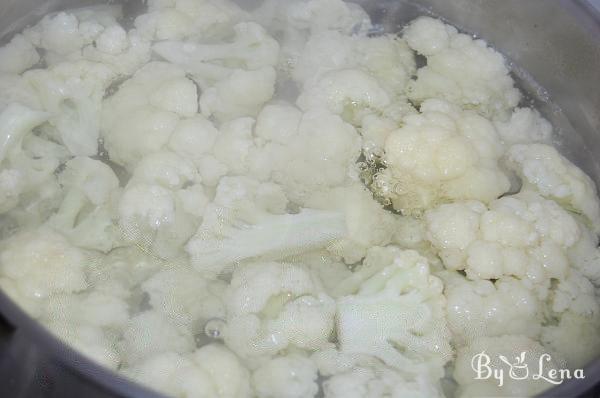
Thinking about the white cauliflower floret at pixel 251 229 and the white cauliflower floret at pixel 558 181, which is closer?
the white cauliflower floret at pixel 251 229

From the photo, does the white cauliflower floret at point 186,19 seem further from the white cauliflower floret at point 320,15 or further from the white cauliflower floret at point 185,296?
the white cauliflower floret at point 185,296

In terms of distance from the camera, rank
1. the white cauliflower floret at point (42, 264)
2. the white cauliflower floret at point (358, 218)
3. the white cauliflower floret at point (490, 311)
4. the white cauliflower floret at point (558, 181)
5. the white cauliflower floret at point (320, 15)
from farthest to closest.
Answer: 1. the white cauliflower floret at point (320, 15)
2. the white cauliflower floret at point (558, 181)
3. the white cauliflower floret at point (358, 218)
4. the white cauliflower floret at point (490, 311)
5. the white cauliflower floret at point (42, 264)

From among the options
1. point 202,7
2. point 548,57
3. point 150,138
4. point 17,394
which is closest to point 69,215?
point 150,138

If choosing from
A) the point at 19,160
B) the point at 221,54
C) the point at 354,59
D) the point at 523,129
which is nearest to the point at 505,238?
the point at 523,129

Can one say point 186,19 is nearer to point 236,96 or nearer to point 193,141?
point 236,96

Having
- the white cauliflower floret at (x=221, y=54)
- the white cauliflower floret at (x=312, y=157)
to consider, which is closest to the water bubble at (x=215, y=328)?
the white cauliflower floret at (x=312, y=157)

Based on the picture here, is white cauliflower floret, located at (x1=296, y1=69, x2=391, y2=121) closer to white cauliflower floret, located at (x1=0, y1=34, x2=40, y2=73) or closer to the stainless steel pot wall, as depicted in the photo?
the stainless steel pot wall
